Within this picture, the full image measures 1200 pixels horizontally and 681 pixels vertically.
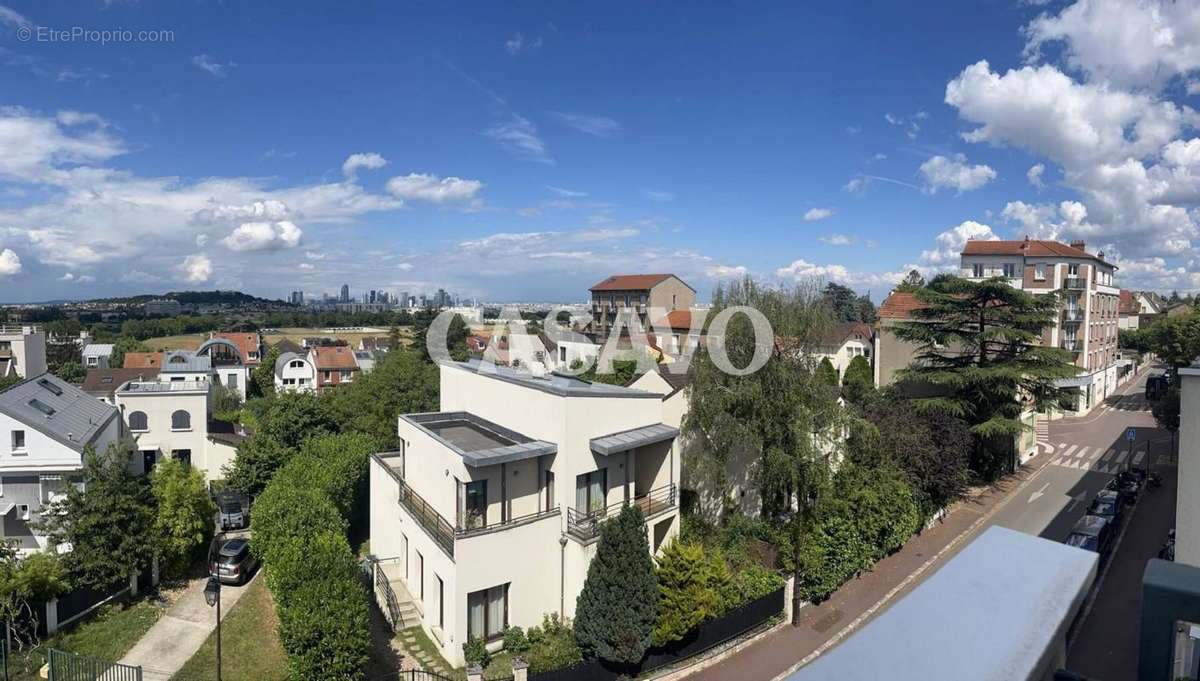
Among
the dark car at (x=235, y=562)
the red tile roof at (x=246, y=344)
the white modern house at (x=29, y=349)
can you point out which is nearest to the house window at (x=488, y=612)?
the dark car at (x=235, y=562)

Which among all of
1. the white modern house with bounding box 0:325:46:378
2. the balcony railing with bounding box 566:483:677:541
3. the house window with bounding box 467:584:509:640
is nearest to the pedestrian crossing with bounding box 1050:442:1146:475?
the balcony railing with bounding box 566:483:677:541

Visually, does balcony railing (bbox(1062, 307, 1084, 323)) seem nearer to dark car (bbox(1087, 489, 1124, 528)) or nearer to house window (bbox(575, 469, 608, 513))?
dark car (bbox(1087, 489, 1124, 528))

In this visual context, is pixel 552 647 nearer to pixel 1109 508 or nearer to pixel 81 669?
pixel 81 669

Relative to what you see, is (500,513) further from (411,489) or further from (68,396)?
(68,396)

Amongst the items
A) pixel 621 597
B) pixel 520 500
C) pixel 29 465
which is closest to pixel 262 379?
pixel 29 465

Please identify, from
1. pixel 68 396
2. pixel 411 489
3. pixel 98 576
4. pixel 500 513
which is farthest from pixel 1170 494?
pixel 68 396

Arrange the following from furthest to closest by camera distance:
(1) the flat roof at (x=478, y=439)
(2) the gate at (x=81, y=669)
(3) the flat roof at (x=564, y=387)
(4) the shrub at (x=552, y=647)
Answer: (3) the flat roof at (x=564, y=387), (1) the flat roof at (x=478, y=439), (4) the shrub at (x=552, y=647), (2) the gate at (x=81, y=669)

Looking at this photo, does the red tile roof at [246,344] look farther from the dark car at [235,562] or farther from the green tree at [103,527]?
the green tree at [103,527]
